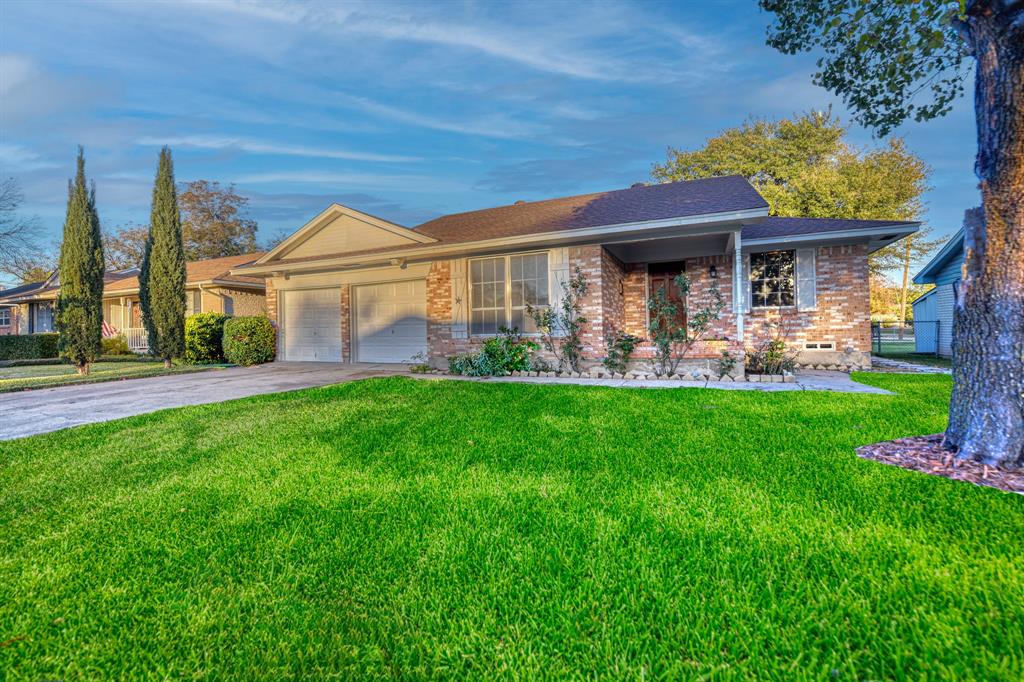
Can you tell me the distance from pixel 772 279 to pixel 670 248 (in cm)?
263

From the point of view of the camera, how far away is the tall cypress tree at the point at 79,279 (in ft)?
34.6

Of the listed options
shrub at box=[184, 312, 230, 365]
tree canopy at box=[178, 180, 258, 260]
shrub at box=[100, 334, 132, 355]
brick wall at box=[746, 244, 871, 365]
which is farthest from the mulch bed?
tree canopy at box=[178, 180, 258, 260]

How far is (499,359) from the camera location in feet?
29.8

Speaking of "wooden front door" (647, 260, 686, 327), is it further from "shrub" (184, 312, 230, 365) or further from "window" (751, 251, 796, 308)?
"shrub" (184, 312, 230, 365)

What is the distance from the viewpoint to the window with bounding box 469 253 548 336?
9.71 m

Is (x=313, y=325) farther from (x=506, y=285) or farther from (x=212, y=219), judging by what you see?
(x=212, y=219)

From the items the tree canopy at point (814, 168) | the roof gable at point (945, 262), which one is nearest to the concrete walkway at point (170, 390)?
the roof gable at point (945, 262)

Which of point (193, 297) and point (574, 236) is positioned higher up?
point (574, 236)

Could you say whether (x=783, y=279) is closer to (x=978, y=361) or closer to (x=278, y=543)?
(x=978, y=361)

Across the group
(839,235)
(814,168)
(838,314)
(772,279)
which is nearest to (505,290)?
(772,279)

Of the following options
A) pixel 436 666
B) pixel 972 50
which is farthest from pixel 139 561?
pixel 972 50

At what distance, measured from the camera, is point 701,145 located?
25.5 m

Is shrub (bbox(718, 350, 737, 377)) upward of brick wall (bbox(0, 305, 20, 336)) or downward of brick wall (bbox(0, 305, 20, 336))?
downward

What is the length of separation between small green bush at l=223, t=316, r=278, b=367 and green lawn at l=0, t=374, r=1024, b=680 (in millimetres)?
8625
